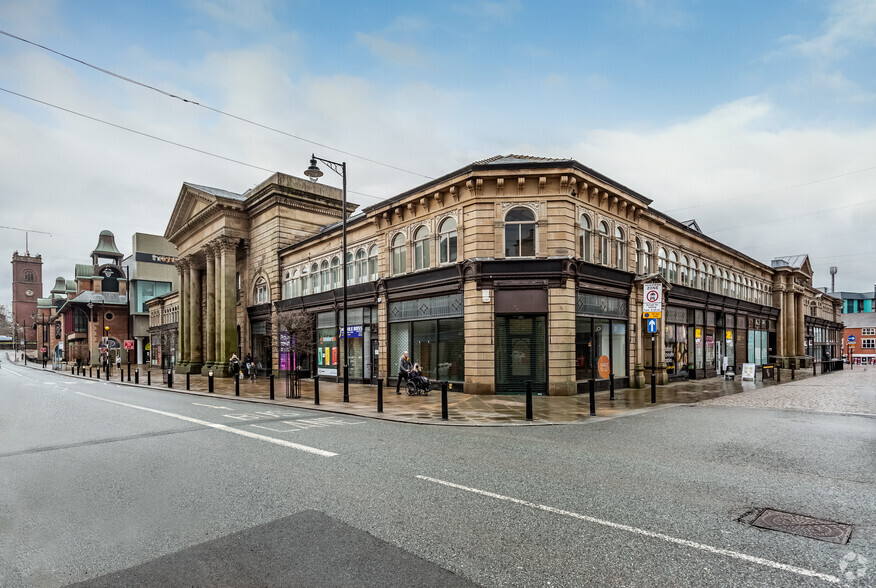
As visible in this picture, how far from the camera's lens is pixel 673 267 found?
28.1m

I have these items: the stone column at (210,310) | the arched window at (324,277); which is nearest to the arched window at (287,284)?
the arched window at (324,277)

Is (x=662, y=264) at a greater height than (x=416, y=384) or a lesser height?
greater

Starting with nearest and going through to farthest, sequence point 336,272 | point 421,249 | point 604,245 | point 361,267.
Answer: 1. point 604,245
2. point 421,249
3. point 361,267
4. point 336,272

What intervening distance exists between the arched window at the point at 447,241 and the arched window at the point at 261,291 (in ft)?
62.2

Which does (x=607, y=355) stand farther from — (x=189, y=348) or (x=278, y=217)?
(x=189, y=348)

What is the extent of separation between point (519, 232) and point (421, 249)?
199 inches

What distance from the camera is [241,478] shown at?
714cm

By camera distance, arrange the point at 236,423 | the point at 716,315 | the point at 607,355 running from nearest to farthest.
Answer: the point at 236,423, the point at 607,355, the point at 716,315

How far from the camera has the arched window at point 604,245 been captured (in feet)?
71.6

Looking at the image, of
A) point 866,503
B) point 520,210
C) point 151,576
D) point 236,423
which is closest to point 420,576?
point 151,576

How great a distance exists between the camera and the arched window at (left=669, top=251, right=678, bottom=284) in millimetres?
27739

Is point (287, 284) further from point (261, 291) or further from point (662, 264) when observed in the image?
point (662, 264)

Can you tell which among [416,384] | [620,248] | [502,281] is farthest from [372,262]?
[620,248]

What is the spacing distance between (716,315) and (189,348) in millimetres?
42797
